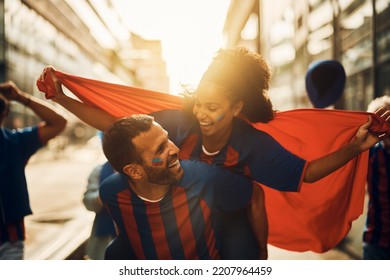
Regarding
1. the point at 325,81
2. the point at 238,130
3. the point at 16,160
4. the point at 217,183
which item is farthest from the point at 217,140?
the point at 16,160

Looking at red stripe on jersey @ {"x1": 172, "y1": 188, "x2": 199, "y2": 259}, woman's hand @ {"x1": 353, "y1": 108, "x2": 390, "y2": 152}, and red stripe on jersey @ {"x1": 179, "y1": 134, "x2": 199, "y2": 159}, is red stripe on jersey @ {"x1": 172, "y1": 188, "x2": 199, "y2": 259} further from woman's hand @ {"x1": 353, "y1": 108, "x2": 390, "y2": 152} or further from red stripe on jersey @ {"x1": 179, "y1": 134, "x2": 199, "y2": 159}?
woman's hand @ {"x1": 353, "y1": 108, "x2": 390, "y2": 152}

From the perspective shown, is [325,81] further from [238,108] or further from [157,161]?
[157,161]

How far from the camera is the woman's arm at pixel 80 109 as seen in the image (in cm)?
140

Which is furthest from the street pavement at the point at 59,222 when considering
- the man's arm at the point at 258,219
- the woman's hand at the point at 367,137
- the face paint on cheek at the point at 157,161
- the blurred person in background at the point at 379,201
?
the woman's hand at the point at 367,137

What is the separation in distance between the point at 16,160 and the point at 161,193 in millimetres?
850

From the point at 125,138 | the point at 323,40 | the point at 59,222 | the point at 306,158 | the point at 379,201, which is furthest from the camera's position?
the point at 59,222

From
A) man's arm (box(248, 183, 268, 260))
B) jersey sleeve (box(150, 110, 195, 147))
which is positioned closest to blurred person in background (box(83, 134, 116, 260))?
jersey sleeve (box(150, 110, 195, 147))

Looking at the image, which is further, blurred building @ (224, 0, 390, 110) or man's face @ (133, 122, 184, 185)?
blurred building @ (224, 0, 390, 110)

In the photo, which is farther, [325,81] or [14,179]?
[325,81]

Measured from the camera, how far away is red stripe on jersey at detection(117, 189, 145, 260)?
1.30 meters

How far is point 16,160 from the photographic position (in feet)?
5.86

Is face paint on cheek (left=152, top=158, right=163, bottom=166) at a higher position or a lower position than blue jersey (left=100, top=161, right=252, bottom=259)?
higher
